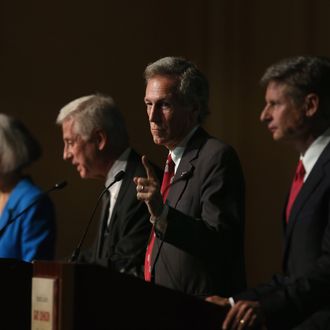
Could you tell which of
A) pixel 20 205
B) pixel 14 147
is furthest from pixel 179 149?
pixel 14 147

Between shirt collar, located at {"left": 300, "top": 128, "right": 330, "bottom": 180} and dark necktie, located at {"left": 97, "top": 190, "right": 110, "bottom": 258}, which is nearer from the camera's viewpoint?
shirt collar, located at {"left": 300, "top": 128, "right": 330, "bottom": 180}

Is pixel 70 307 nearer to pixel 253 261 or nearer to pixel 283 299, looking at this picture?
pixel 283 299

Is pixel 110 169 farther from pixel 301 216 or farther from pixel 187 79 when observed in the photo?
pixel 301 216

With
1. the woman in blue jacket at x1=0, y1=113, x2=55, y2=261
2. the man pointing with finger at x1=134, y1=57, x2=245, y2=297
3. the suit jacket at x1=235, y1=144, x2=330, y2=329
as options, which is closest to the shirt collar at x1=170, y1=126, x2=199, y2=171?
the man pointing with finger at x1=134, y1=57, x2=245, y2=297

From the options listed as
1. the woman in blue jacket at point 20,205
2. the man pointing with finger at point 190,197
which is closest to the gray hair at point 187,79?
the man pointing with finger at point 190,197

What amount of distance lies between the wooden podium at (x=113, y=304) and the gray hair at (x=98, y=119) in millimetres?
2144

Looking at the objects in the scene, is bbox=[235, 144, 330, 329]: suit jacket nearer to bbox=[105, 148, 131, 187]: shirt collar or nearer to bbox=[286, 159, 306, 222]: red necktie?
bbox=[286, 159, 306, 222]: red necktie

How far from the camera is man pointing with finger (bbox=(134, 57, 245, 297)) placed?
3.18 metres

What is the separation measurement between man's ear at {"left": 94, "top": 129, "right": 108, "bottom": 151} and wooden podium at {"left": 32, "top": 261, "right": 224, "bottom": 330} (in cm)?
212

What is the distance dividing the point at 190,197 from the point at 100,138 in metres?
1.40

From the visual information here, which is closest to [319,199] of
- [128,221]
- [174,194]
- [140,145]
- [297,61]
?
[297,61]

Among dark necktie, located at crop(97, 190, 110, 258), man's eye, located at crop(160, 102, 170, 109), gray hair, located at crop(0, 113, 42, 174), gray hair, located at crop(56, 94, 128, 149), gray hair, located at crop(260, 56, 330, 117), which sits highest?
gray hair, located at crop(260, 56, 330, 117)

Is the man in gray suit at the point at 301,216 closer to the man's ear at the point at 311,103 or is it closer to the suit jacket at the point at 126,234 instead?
the man's ear at the point at 311,103

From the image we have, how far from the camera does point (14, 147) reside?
5484 mm
